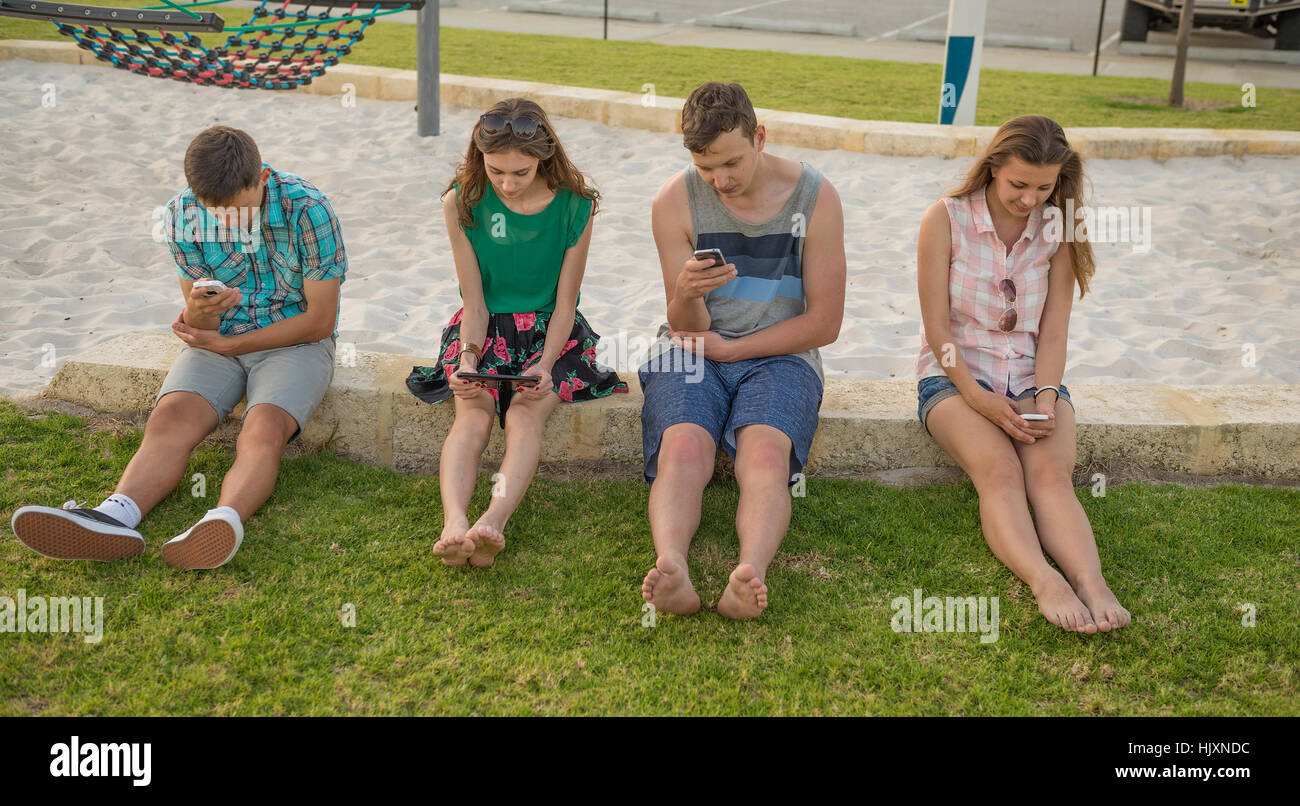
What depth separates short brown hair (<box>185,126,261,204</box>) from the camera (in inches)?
123

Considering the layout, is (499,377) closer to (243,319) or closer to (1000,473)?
(243,319)

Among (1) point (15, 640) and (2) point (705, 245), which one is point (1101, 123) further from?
(1) point (15, 640)

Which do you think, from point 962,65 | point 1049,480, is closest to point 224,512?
point 1049,480

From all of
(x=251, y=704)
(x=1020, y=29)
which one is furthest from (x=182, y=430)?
(x=1020, y=29)

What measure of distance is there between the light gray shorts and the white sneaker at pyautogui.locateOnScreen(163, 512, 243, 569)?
517 millimetres

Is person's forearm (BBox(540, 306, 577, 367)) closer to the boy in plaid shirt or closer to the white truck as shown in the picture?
the boy in plaid shirt

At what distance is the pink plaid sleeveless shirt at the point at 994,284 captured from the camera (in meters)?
3.35

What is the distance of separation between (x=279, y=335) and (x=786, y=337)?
5.08ft

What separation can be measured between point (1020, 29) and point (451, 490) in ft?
44.3

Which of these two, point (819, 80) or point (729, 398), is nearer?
point (729, 398)

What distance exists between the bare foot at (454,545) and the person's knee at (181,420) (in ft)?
Result: 2.89

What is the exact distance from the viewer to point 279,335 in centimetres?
339
